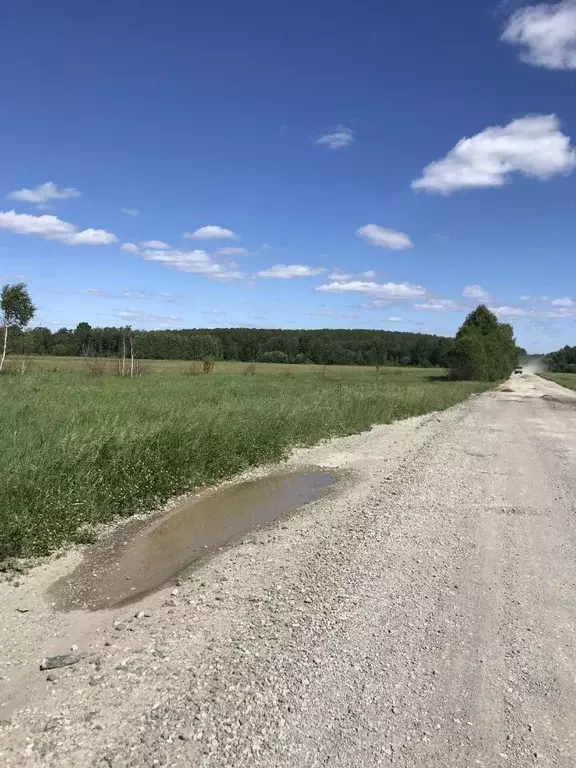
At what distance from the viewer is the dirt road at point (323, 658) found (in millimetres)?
3027

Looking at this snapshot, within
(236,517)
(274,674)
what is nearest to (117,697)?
(274,674)

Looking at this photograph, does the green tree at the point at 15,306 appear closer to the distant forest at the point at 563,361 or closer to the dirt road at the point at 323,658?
the dirt road at the point at 323,658

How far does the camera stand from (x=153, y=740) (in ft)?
9.96

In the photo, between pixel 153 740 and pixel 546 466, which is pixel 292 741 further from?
pixel 546 466

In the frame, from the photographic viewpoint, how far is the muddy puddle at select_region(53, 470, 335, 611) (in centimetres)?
539

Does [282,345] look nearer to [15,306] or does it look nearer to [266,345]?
[266,345]

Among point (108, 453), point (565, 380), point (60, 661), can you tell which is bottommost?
point (60, 661)

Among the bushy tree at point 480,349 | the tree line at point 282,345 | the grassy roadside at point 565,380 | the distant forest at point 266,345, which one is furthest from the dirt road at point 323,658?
the grassy roadside at point 565,380

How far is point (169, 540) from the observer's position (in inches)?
278

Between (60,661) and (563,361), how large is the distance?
181m

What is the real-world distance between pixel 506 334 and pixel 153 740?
7875 cm

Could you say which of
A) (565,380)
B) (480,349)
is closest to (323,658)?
(480,349)

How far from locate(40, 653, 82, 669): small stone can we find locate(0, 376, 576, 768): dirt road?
8cm

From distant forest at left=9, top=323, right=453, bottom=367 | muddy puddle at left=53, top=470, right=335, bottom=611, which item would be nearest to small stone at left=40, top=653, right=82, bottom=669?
muddy puddle at left=53, top=470, right=335, bottom=611
